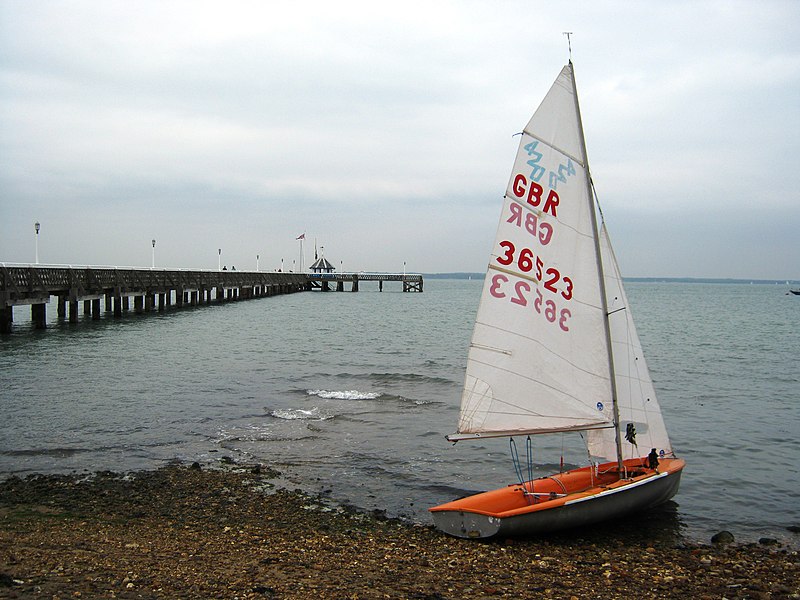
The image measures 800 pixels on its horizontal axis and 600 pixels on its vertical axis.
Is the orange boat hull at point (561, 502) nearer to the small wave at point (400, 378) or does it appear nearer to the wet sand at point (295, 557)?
the wet sand at point (295, 557)

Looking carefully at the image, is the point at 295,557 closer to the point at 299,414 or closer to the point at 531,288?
the point at 531,288

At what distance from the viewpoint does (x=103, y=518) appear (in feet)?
34.3

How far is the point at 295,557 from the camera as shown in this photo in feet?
28.9

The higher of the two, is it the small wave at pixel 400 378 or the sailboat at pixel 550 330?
the sailboat at pixel 550 330

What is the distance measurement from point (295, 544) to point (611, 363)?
5688 millimetres

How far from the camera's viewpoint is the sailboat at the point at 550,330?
10.4 metres

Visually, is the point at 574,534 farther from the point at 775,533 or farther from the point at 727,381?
the point at 727,381

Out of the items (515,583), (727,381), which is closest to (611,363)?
(515,583)

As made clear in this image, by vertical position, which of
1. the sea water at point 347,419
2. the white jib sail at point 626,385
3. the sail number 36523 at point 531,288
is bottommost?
the sea water at point 347,419

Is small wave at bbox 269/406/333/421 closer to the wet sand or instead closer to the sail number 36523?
the wet sand

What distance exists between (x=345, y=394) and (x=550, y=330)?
A: 42.9ft

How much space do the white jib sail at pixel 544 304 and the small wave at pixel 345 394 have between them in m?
11.8

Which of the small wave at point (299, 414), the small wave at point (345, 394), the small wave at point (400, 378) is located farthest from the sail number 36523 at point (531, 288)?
the small wave at point (400, 378)

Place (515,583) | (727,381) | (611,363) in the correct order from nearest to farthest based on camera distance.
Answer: (515,583) → (611,363) → (727,381)
